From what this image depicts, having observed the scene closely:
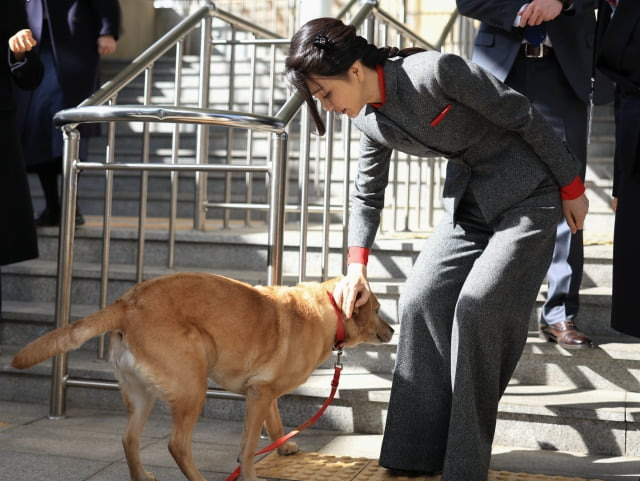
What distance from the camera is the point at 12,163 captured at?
137 inches

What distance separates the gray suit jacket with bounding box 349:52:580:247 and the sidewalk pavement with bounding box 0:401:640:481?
0.95 metres

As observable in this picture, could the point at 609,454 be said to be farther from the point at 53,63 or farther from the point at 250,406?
the point at 53,63

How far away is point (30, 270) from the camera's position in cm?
423

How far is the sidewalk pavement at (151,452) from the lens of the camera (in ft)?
8.98

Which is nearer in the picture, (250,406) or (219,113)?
(250,406)

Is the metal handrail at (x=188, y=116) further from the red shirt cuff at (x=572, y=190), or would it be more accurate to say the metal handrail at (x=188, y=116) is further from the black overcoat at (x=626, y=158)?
the black overcoat at (x=626, y=158)

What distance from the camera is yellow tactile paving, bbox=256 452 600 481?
2682 mm

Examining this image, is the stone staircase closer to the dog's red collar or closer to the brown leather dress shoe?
the brown leather dress shoe

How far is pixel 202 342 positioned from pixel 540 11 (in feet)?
5.91

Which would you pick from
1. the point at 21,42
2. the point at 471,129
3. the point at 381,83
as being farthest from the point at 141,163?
the point at 471,129

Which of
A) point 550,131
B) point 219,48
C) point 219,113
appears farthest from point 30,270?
point 219,48

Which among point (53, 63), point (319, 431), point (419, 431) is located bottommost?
point (319, 431)

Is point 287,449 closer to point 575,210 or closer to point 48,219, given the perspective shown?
point 575,210

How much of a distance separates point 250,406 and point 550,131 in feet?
4.00
